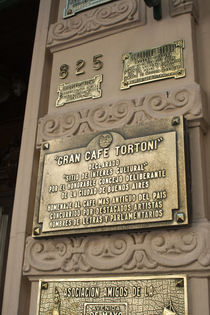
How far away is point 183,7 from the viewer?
3014 millimetres

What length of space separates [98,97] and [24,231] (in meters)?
1.21

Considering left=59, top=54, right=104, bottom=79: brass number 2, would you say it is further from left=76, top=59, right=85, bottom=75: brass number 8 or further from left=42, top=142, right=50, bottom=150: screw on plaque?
left=42, top=142, right=50, bottom=150: screw on plaque

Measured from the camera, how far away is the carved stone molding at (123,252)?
2.32 metres

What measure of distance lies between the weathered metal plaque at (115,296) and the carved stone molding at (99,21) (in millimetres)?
2064

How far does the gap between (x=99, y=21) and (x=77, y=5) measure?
398 mm

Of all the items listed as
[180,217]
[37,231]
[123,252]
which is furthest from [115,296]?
[37,231]

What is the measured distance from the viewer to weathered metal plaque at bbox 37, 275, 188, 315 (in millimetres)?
2310

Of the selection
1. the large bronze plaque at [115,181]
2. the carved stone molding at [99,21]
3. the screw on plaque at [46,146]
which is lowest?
the large bronze plaque at [115,181]

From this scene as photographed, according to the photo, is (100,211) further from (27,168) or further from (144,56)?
(144,56)

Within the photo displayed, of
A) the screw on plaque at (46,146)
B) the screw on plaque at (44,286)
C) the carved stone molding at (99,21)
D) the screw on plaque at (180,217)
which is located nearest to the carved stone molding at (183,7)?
the carved stone molding at (99,21)

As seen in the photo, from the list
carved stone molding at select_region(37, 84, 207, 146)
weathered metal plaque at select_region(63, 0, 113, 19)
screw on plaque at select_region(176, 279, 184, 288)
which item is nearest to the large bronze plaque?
carved stone molding at select_region(37, 84, 207, 146)

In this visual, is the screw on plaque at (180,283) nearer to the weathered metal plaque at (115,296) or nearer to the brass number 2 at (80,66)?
the weathered metal plaque at (115,296)

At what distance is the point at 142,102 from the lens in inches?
113

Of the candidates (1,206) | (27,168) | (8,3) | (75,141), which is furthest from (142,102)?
(1,206)
